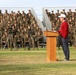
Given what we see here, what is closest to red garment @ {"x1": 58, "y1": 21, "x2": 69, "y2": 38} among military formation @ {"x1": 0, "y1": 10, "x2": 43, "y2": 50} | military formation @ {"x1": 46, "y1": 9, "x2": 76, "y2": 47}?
military formation @ {"x1": 0, "y1": 10, "x2": 43, "y2": 50}

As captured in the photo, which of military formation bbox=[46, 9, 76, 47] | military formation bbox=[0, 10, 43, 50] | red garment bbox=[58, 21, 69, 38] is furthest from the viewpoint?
military formation bbox=[46, 9, 76, 47]

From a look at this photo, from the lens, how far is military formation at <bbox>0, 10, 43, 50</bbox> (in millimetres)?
37000

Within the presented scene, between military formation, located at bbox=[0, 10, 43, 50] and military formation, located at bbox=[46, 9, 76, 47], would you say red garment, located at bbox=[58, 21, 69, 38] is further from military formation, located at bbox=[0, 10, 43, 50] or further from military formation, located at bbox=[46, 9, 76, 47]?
military formation, located at bbox=[46, 9, 76, 47]

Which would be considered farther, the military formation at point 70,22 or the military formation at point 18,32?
the military formation at point 70,22

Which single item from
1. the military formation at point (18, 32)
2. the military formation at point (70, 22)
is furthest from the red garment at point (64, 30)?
the military formation at point (70, 22)

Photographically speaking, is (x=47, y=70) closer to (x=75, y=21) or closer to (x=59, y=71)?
(x=59, y=71)

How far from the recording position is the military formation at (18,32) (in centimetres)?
3700

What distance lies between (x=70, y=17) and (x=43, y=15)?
425 centimetres

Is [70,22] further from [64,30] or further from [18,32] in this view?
[64,30]

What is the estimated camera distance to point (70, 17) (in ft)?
132

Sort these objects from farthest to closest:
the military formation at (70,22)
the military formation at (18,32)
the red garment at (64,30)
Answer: the military formation at (70,22) < the military formation at (18,32) < the red garment at (64,30)

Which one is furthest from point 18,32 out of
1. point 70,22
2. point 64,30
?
point 64,30

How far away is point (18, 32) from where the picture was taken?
124 feet

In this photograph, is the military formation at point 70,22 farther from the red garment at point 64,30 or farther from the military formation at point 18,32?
the red garment at point 64,30
